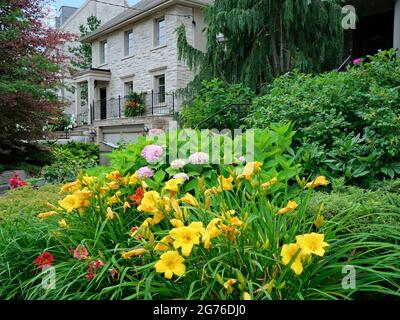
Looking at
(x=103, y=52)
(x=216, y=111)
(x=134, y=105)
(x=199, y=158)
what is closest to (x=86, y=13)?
(x=103, y=52)

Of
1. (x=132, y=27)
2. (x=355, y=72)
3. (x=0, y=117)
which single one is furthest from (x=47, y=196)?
(x=132, y=27)

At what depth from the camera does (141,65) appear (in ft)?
56.7

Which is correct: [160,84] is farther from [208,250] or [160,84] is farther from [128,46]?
[208,250]

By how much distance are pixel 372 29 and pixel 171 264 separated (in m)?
11.6

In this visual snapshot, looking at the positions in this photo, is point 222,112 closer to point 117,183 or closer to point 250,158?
point 250,158

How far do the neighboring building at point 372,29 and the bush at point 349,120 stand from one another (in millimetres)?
7277

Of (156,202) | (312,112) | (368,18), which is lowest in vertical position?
(156,202)

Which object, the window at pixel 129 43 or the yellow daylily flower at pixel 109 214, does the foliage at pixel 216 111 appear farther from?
the window at pixel 129 43

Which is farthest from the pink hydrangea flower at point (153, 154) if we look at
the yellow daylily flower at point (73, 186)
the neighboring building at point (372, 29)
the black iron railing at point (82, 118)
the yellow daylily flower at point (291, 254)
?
the black iron railing at point (82, 118)

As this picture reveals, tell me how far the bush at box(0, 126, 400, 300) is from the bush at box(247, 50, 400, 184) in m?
0.86

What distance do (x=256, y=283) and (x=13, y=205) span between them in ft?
8.09

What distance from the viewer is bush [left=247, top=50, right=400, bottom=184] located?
284cm

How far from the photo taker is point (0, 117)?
848cm

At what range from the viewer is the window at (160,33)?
16.1 meters
